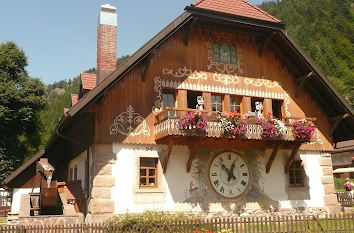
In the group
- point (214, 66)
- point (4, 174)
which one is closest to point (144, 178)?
point (214, 66)

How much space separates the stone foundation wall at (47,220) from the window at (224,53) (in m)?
8.74

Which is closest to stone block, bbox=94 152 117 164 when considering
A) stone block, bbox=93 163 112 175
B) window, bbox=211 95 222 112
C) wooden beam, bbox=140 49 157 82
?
stone block, bbox=93 163 112 175

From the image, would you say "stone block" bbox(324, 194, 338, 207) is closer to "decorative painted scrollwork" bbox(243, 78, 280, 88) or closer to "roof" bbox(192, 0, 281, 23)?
"decorative painted scrollwork" bbox(243, 78, 280, 88)

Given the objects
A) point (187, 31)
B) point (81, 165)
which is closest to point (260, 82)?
point (187, 31)

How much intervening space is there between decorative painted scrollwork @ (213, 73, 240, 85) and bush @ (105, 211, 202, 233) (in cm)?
607

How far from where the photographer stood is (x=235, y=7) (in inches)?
677

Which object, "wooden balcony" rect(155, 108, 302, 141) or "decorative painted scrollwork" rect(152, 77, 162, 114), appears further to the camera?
"decorative painted scrollwork" rect(152, 77, 162, 114)

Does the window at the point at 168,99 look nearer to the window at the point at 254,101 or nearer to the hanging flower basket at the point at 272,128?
the hanging flower basket at the point at 272,128

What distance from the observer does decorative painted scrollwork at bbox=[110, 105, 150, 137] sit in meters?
14.8

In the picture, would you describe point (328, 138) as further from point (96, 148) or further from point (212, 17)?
point (96, 148)

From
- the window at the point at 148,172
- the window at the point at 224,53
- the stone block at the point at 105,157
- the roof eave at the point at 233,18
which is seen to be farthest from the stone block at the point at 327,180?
the stone block at the point at 105,157

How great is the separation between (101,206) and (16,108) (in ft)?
83.7

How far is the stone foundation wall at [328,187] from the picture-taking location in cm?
1784

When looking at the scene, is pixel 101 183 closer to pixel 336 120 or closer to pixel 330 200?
pixel 330 200
